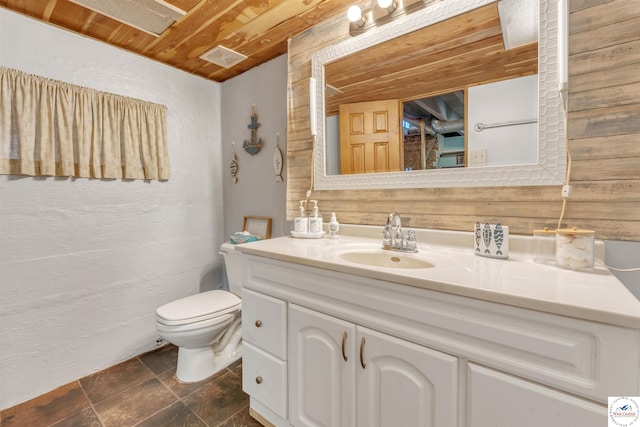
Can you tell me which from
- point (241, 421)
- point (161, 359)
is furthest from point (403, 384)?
point (161, 359)

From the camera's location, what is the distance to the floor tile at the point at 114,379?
5.20 feet

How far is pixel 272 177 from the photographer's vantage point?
80.6 inches

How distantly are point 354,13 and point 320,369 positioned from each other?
1.63 m

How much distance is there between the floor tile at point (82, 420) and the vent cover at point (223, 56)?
218cm

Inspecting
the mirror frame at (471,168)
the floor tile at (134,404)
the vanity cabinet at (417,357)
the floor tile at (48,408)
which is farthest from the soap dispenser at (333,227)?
the floor tile at (48,408)

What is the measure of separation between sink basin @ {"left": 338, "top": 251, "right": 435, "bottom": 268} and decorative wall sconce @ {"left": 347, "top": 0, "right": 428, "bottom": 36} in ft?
3.71

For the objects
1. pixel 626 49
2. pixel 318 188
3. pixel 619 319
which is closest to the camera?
pixel 619 319

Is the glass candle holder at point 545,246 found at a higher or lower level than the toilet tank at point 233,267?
higher

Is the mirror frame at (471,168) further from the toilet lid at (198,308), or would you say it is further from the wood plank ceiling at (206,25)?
the toilet lid at (198,308)

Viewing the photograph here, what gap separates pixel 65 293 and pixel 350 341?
68.2 inches

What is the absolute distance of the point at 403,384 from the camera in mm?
854

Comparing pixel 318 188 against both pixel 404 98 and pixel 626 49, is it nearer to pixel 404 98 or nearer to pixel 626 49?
pixel 404 98

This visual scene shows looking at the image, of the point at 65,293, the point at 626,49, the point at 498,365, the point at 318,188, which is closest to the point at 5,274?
the point at 65,293

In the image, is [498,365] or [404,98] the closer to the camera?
[498,365]
